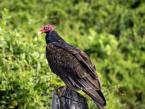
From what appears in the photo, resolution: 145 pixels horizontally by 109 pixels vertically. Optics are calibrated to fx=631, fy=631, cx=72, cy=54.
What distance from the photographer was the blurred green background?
22.1 ft

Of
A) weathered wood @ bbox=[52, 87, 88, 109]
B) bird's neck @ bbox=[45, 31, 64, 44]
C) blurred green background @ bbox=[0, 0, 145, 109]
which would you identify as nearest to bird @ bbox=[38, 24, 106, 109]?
bird's neck @ bbox=[45, 31, 64, 44]

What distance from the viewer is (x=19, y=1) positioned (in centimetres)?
1056

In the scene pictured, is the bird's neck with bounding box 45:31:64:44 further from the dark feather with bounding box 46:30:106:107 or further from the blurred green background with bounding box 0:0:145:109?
the blurred green background with bounding box 0:0:145:109

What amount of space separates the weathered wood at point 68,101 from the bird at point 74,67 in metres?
0.21

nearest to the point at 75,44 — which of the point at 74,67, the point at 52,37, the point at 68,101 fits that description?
the point at 52,37

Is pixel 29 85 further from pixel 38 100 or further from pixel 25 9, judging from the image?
pixel 25 9

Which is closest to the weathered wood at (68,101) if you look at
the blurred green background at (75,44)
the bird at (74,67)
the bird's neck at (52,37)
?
the bird at (74,67)

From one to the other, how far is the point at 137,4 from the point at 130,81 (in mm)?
2482

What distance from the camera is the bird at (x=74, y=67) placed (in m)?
5.38

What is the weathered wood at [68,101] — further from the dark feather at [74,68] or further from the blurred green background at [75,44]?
the blurred green background at [75,44]

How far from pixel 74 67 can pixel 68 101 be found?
0.79 metres

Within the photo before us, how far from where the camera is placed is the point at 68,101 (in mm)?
4973

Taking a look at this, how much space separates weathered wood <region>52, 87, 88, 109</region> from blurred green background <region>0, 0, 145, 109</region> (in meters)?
1.08

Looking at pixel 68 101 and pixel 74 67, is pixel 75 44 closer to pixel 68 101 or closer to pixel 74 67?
pixel 74 67
